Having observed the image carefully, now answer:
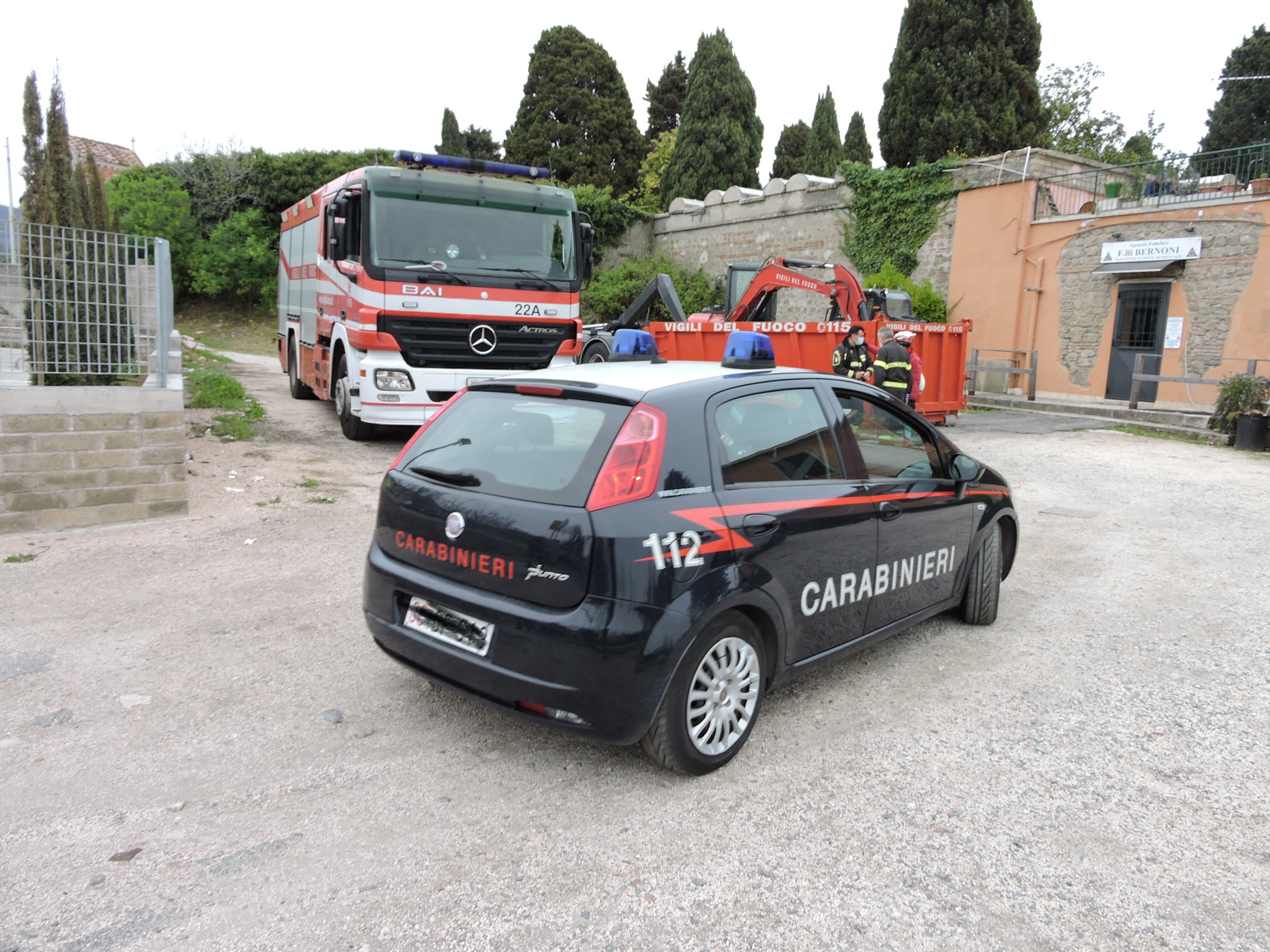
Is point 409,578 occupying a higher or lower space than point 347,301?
lower

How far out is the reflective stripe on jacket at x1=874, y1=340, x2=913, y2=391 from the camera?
1027 cm

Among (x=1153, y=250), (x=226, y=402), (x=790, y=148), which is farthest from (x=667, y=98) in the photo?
(x=226, y=402)

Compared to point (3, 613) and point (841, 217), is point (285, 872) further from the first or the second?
point (841, 217)

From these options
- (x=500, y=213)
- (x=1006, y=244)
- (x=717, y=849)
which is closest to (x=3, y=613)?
(x=717, y=849)

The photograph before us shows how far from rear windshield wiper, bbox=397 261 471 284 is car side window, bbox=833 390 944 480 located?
6264mm

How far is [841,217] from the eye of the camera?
77.5 feet

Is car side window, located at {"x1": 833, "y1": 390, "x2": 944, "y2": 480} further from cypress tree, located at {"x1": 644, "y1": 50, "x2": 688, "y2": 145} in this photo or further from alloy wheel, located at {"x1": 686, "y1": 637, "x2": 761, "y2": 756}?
cypress tree, located at {"x1": 644, "y1": 50, "x2": 688, "y2": 145}

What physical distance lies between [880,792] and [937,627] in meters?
2.04

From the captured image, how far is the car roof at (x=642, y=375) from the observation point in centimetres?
343

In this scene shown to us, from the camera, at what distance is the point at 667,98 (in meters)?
46.6

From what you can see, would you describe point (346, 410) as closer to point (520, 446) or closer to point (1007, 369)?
point (520, 446)

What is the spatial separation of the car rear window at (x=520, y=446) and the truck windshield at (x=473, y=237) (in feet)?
20.1

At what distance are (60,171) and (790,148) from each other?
143 ft

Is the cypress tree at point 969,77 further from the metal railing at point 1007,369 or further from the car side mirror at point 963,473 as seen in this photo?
the car side mirror at point 963,473
